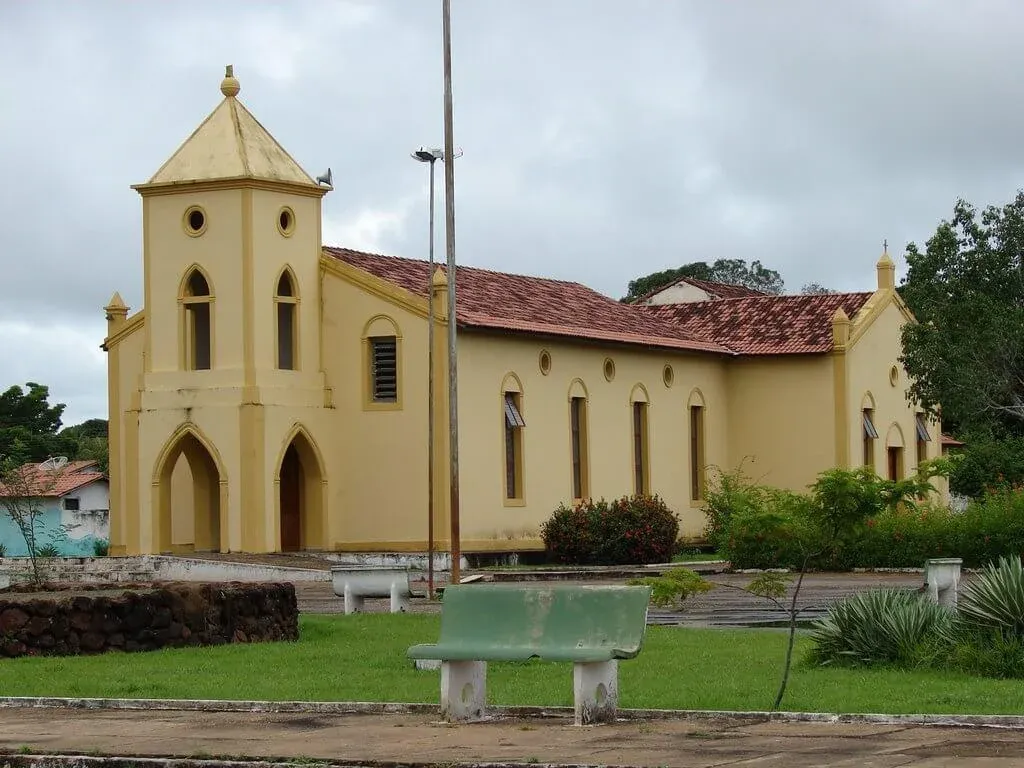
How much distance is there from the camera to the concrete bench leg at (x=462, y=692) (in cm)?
1309

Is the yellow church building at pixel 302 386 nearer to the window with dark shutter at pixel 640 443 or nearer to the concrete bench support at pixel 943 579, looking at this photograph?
the window with dark shutter at pixel 640 443

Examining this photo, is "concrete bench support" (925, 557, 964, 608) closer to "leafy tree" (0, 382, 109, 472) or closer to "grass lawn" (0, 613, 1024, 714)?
"grass lawn" (0, 613, 1024, 714)

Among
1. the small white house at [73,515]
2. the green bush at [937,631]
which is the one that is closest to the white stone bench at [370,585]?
the green bush at [937,631]

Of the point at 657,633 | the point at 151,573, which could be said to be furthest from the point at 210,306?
the point at 657,633

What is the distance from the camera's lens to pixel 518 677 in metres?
16.2

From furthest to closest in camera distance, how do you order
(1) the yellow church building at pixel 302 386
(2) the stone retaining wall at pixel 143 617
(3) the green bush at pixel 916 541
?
(1) the yellow church building at pixel 302 386 → (3) the green bush at pixel 916 541 → (2) the stone retaining wall at pixel 143 617

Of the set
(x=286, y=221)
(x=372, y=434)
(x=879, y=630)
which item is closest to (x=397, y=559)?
(x=372, y=434)

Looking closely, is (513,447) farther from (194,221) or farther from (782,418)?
(782,418)

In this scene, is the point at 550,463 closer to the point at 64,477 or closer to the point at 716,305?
the point at 716,305

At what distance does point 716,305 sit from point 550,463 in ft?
40.8

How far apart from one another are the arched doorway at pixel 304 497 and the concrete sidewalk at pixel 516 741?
27.8m

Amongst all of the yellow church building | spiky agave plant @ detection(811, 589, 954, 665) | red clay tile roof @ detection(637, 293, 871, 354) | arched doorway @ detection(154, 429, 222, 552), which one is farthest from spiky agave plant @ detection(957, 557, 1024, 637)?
red clay tile roof @ detection(637, 293, 871, 354)

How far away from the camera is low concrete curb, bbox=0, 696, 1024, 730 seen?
12.2 metres

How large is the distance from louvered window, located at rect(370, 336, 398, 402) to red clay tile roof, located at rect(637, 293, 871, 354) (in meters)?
13.1
